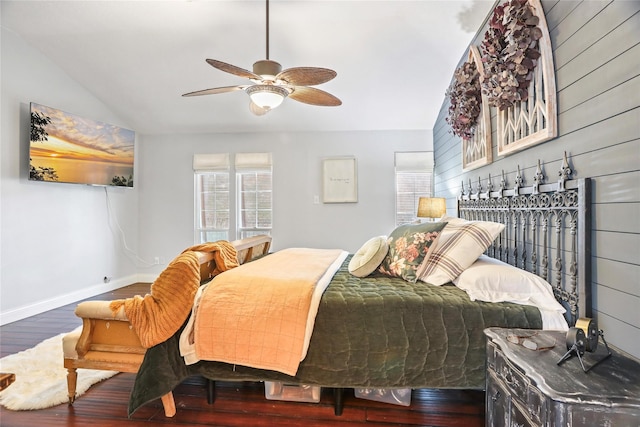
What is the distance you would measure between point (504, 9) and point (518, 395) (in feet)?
7.30

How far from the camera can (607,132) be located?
1.43m

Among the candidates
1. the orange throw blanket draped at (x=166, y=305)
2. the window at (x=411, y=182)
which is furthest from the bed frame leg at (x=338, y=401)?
the window at (x=411, y=182)

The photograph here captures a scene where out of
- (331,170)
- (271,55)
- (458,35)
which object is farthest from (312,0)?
(331,170)

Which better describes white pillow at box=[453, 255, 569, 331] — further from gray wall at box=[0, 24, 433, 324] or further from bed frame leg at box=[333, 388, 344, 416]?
gray wall at box=[0, 24, 433, 324]

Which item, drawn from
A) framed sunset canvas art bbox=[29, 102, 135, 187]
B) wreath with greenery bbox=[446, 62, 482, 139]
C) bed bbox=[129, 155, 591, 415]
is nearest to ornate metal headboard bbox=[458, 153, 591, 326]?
bed bbox=[129, 155, 591, 415]

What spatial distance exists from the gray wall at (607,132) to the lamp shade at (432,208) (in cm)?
199

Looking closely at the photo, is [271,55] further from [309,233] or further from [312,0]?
[309,233]

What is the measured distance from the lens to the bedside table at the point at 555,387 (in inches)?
38.4

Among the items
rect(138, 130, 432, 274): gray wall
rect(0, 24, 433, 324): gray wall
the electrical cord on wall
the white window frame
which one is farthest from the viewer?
the white window frame

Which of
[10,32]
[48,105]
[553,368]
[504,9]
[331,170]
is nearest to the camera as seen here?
[553,368]

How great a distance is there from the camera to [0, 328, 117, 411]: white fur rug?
1972 mm

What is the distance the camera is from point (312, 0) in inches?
113

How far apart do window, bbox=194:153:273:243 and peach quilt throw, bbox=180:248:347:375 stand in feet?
10.7

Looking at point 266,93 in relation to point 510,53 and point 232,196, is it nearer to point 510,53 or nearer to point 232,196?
point 510,53
